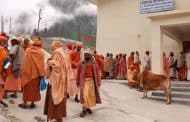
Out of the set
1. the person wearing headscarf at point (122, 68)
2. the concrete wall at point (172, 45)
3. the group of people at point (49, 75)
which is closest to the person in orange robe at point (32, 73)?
the group of people at point (49, 75)

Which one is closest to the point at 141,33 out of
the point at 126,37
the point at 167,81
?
the point at 126,37

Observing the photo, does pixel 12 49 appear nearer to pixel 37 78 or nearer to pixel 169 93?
pixel 37 78

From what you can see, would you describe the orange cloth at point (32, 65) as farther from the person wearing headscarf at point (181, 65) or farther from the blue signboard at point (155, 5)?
the blue signboard at point (155, 5)

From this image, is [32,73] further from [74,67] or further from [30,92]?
[74,67]

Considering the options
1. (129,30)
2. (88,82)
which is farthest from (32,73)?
(129,30)

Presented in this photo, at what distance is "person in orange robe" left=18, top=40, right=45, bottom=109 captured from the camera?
928cm

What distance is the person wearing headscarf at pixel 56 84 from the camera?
8.31 m

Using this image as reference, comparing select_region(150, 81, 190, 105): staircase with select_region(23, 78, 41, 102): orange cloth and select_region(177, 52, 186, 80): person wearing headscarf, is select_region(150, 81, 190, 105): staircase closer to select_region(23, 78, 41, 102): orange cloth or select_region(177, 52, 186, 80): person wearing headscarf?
select_region(177, 52, 186, 80): person wearing headscarf

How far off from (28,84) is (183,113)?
482 cm

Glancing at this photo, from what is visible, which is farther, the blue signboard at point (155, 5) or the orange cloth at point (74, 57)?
the blue signboard at point (155, 5)

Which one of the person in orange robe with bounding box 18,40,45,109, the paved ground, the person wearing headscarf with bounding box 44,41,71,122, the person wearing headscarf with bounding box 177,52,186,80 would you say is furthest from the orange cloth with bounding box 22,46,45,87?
the person wearing headscarf with bounding box 177,52,186,80

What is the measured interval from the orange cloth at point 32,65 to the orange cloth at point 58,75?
0.96m

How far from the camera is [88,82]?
952 cm

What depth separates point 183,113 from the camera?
1137cm
